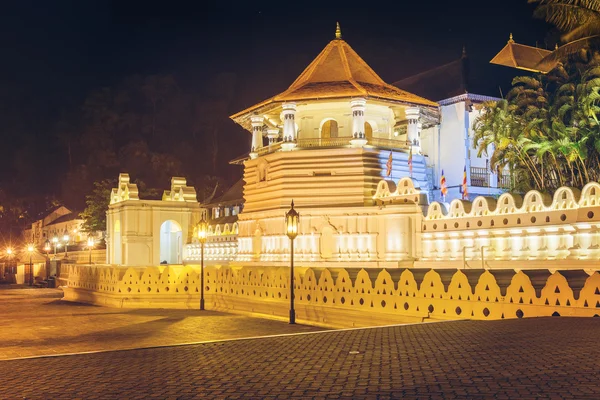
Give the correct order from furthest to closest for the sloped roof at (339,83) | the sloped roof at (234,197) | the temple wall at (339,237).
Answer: the sloped roof at (234,197), the sloped roof at (339,83), the temple wall at (339,237)

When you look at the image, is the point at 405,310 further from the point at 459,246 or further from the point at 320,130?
the point at 320,130

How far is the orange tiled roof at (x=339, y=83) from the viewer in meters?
32.4

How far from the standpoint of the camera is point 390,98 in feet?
107

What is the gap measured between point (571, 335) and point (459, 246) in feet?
49.3

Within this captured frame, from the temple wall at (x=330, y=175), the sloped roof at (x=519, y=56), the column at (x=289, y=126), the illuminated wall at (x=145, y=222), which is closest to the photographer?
the temple wall at (x=330, y=175)

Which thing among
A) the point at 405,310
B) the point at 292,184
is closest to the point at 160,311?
the point at 292,184

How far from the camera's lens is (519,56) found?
147 ft

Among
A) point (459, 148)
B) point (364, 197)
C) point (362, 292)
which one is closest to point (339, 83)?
point (364, 197)

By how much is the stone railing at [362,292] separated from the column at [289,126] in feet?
28.6

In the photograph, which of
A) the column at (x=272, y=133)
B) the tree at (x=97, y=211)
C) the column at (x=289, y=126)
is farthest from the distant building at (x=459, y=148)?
the tree at (x=97, y=211)

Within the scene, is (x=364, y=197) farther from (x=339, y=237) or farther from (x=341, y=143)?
(x=341, y=143)

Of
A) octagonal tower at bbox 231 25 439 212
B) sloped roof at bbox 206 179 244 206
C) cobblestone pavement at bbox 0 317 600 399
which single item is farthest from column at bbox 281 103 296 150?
sloped roof at bbox 206 179 244 206

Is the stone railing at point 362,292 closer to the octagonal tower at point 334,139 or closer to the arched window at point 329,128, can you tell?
the octagonal tower at point 334,139

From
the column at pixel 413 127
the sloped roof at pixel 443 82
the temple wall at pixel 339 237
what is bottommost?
the temple wall at pixel 339 237
